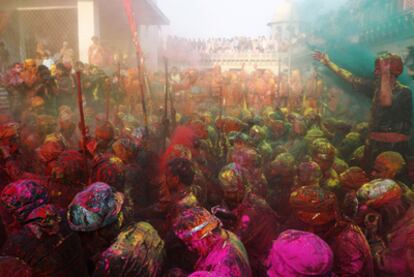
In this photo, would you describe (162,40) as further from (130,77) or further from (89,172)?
(89,172)

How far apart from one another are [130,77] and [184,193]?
7774 mm

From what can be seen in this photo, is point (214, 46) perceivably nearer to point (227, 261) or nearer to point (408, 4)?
point (408, 4)

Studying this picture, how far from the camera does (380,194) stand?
3246 mm

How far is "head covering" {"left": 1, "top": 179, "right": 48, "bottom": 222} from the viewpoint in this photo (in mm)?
2719

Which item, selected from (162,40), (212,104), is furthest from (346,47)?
(162,40)

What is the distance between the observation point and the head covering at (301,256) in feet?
6.86

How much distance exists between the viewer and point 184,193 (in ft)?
11.4

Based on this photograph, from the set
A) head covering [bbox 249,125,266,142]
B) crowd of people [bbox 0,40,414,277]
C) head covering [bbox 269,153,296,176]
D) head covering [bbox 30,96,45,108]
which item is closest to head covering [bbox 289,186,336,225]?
crowd of people [bbox 0,40,414,277]

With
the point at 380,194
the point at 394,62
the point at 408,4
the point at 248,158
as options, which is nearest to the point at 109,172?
the point at 248,158

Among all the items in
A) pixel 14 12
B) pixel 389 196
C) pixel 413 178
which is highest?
pixel 14 12

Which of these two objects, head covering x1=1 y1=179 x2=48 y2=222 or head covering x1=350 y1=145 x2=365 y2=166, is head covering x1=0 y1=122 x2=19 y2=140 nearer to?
head covering x1=1 y1=179 x2=48 y2=222

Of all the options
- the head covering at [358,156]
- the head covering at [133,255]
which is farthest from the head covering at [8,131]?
the head covering at [358,156]

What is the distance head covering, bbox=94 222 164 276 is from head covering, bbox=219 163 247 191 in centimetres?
105

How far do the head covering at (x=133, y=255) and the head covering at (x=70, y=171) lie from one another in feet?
5.12
